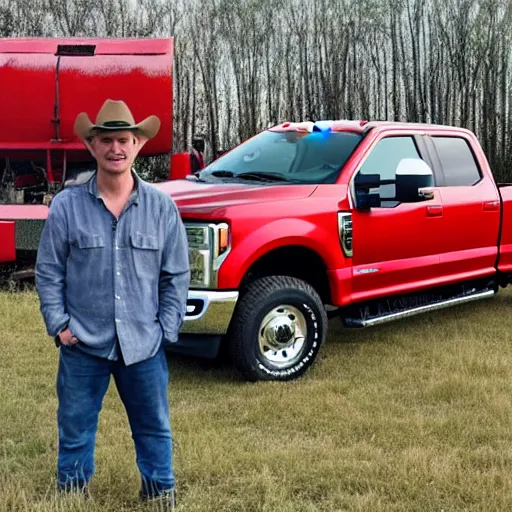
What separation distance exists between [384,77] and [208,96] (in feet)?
15.8

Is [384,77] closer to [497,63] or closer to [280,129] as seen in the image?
[497,63]

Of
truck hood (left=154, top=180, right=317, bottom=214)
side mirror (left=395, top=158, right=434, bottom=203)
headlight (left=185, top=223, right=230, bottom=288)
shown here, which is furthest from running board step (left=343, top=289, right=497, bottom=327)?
headlight (left=185, top=223, right=230, bottom=288)

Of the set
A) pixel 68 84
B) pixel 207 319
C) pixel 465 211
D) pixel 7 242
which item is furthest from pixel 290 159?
pixel 68 84

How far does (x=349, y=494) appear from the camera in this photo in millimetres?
3410

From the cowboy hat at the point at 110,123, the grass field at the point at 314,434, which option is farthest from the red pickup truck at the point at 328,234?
the cowboy hat at the point at 110,123

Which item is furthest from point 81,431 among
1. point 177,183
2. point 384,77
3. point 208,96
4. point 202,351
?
point 384,77

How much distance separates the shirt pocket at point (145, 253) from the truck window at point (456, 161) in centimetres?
420

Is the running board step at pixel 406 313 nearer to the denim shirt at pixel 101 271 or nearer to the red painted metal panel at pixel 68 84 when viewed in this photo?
the denim shirt at pixel 101 271

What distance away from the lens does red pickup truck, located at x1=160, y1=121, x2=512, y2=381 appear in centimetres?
504

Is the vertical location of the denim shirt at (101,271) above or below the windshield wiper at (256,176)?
below

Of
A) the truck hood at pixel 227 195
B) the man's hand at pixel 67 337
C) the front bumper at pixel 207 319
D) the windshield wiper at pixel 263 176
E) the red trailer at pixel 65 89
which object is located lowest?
the front bumper at pixel 207 319

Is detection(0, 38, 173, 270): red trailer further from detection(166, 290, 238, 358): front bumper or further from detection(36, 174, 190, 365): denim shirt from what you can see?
detection(36, 174, 190, 365): denim shirt

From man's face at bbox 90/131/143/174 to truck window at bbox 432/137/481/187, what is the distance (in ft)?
13.9

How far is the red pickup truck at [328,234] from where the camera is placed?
16.5ft
